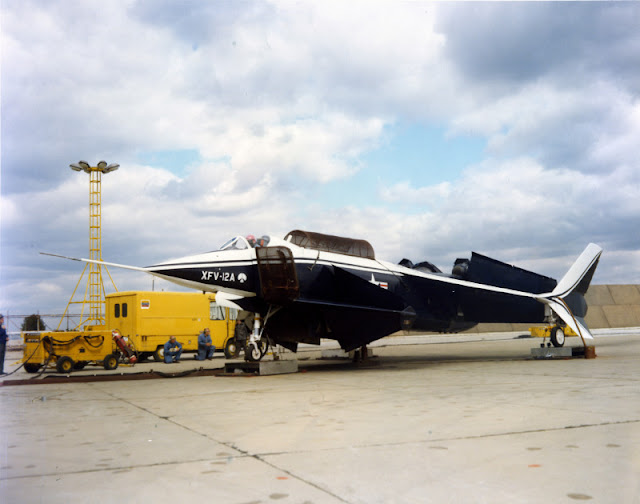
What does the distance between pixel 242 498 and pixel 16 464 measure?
235cm

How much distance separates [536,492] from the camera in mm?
3703

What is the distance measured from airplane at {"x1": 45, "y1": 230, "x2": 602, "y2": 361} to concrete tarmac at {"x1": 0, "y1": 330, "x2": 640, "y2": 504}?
→ 173 inches

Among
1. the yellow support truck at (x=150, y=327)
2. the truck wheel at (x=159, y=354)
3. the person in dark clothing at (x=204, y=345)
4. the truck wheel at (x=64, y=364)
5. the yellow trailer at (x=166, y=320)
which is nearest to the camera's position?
the truck wheel at (x=64, y=364)

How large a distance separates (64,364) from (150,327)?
524cm

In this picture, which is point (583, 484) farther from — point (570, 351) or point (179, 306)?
point (179, 306)

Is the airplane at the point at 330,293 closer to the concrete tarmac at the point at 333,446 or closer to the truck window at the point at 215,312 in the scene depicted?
the concrete tarmac at the point at 333,446

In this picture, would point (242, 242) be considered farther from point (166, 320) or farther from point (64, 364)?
point (166, 320)

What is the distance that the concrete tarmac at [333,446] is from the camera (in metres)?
3.86

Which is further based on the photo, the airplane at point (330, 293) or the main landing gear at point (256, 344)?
the main landing gear at point (256, 344)

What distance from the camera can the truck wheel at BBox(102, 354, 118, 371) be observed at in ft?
58.7

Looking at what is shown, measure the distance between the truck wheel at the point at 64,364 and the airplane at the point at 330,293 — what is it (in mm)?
5209

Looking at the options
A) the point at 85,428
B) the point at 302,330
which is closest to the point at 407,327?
the point at 302,330

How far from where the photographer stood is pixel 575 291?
66.0 feet

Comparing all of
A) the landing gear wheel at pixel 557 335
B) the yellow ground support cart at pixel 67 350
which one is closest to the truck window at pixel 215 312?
the yellow ground support cart at pixel 67 350
